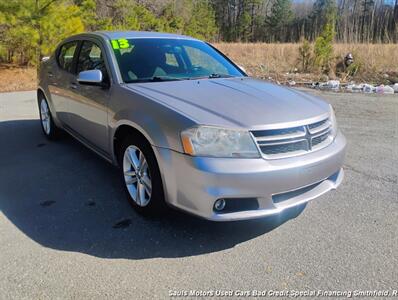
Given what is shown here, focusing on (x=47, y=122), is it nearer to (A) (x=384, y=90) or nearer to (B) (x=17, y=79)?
(B) (x=17, y=79)

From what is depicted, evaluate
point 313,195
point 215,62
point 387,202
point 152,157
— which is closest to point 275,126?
point 313,195

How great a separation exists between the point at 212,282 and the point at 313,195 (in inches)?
41.1

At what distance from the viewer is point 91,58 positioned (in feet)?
13.2

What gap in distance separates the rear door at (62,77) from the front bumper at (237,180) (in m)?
2.27

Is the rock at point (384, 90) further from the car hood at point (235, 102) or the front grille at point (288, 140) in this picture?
the front grille at point (288, 140)

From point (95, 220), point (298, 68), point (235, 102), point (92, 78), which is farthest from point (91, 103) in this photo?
point (298, 68)

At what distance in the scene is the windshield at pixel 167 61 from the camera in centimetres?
354

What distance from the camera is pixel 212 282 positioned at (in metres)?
2.35

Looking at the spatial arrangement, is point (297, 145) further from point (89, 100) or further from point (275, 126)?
point (89, 100)

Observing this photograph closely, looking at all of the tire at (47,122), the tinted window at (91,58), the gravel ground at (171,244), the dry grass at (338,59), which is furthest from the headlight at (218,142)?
the dry grass at (338,59)

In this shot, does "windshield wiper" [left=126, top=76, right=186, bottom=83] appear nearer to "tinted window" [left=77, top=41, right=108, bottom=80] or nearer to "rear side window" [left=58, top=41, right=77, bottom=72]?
"tinted window" [left=77, top=41, right=108, bottom=80]

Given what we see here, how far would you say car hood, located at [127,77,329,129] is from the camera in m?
2.59

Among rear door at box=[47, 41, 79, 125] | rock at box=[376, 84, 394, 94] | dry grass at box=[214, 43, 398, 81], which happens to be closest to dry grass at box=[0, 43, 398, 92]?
dry grass at box=[214, 43, 398, 81]

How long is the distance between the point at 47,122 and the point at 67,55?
4.11 feet
